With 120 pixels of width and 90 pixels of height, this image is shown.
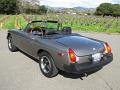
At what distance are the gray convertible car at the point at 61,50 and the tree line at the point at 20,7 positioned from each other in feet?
239

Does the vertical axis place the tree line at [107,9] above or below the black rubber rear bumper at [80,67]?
above

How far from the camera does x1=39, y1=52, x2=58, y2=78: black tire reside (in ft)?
17.5

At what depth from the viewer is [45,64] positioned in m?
5.76

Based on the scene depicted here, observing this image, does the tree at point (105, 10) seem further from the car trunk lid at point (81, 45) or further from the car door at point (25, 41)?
the car trunk lid at point (81, 45)

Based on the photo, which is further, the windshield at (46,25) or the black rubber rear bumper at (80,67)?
the windshield at (46,25)

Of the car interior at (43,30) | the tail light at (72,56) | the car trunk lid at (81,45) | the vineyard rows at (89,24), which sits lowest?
the vineyard rows at (89,24)

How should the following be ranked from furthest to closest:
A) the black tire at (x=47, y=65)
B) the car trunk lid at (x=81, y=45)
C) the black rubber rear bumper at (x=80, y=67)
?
the black tire at (x=47, y=65), the car trunk lid at (x=81, y=45), the black rubber rear bumper at (x=80, y=67)

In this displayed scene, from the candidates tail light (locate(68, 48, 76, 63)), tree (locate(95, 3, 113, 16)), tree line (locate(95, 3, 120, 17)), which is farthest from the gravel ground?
tree (locate(95, 3, 113, 16))

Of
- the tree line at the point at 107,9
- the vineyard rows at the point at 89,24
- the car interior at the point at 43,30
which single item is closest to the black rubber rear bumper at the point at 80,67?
the car interior at the point at 43,30

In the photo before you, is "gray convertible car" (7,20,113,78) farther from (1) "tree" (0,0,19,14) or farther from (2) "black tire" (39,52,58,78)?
(1) "tree" (0,0,19,14)

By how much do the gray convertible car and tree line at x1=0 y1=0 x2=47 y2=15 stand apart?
239 ft

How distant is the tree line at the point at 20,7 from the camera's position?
76250 millimetres

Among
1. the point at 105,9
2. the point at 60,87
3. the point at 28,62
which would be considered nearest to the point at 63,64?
the point at 60,87

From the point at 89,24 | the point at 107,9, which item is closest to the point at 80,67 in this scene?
the point at 89,24
